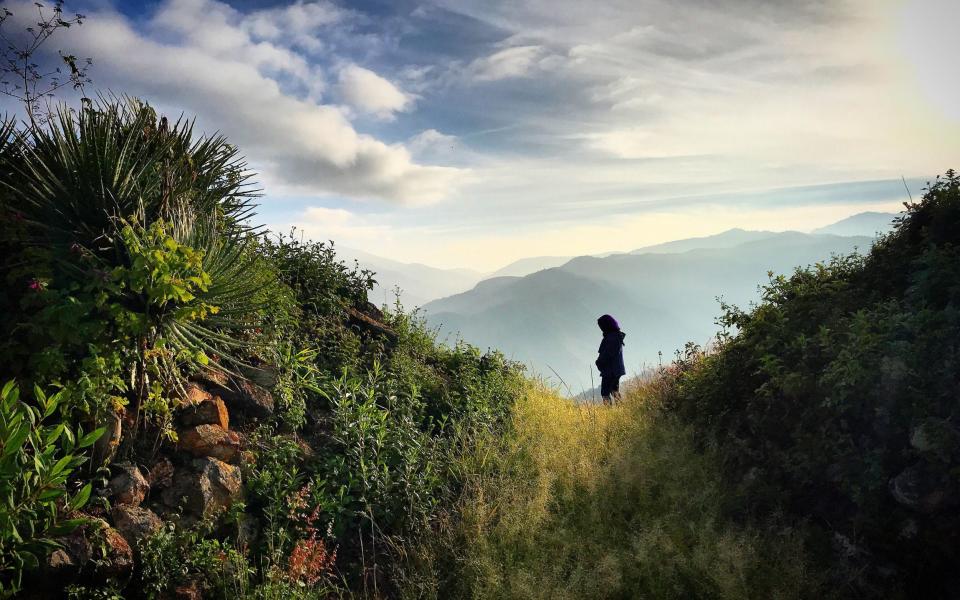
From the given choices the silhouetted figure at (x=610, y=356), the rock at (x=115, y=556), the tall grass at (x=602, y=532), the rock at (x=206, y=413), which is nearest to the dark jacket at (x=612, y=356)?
the silhouetted figure at (x=610, y=356)

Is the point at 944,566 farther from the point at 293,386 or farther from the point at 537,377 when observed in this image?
the point at 537,377

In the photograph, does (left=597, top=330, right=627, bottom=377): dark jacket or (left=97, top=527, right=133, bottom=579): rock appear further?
(left=597, top=330, right=627, bottom=377): dark jacket

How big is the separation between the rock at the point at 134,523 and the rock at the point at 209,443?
28.5 inches

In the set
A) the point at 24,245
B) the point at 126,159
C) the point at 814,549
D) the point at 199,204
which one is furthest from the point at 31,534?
the point at 814,549

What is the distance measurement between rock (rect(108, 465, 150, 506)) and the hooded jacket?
7.78m

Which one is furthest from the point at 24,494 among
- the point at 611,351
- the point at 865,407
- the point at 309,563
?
the point at 611,351

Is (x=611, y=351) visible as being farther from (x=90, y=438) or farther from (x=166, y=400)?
(x=90, y=438)

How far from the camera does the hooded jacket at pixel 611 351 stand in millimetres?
10000

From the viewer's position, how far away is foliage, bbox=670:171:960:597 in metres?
3.97

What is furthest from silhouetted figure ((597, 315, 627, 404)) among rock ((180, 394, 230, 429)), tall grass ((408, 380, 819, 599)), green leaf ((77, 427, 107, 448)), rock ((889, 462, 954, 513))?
green leaf ((77, 427, 107, 448))

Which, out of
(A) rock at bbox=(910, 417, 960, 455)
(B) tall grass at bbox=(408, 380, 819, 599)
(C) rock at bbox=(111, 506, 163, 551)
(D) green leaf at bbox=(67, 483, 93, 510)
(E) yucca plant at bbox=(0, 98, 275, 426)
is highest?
(E) yucca plant at bbox=(0, 98, 275, 426)

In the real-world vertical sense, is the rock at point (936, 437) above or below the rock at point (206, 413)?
below

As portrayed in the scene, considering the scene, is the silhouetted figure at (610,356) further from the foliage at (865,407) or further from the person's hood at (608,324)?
the foliage at (865,407)

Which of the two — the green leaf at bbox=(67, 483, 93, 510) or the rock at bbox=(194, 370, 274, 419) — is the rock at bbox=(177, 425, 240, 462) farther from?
the green leaf at bbox=(67, 483, 93, 510)
